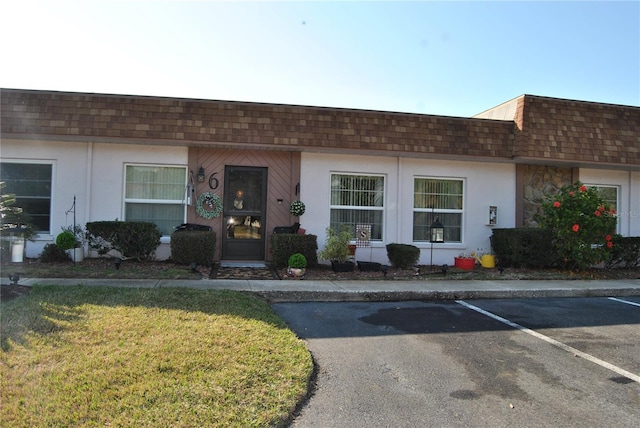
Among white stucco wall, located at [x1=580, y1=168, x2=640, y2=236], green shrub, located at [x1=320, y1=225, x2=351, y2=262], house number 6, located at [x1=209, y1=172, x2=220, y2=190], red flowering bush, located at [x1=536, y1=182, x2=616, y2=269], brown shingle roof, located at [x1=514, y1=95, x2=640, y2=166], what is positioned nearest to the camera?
green shrub, located at [x1=320, y1=225, x2=351, y2=262]

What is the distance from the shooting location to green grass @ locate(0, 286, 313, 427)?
10.4 ft

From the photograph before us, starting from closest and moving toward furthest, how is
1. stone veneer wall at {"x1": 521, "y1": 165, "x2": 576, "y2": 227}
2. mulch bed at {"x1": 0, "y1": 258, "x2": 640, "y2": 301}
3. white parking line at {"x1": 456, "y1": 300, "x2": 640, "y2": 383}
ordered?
white parking line at {"x1": 456, "y1": 300, "x2": 640, "y2": 383}
mulch bed at {"x1": 0, "y1": 258, "x2": 640, "y2": 301}
stone veneer wall at {"x1": 521, "y1": 165, "x2": 576, "y2": 227}

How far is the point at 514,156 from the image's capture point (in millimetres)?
10430

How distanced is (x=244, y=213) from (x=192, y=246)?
5.75ft

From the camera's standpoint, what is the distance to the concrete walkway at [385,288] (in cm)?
723

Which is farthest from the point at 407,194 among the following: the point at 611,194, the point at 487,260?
the point at 611,194

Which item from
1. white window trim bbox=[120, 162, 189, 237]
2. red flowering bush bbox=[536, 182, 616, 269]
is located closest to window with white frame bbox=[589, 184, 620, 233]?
red flowering bush bbox=[536, 182, 616, 269]

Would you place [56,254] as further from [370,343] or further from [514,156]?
[514,156]

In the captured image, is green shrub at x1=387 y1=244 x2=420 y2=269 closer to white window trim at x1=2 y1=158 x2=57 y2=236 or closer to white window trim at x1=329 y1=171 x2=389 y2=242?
white window trim at x1=329 y1=171 x2=389 y2=242

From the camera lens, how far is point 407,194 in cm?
1094

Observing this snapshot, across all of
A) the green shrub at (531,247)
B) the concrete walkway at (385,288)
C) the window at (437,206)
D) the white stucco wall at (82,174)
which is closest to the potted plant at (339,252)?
the concrete walkway at (385,288)

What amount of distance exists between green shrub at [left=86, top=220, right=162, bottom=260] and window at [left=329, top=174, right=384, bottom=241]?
13.6 ft

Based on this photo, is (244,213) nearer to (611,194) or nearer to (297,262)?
(297,262)

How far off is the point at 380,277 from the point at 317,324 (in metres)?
3.39
